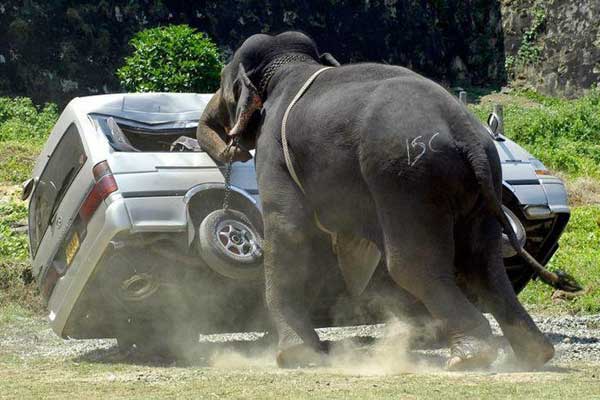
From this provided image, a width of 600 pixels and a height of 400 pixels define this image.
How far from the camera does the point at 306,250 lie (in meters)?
9.45

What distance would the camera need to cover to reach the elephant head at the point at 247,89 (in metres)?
9.88

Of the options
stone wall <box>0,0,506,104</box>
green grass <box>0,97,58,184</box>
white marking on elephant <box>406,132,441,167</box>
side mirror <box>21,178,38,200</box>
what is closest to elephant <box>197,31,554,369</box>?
white marking on elephant <box>406,132,441,167</box>

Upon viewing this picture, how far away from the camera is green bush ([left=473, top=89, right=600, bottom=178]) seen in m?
19.9

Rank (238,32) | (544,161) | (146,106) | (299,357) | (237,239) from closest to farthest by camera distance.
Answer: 1. (299,357)
2. (237,239)
3. (146,106)
4. (544,161)
5. (238,32)

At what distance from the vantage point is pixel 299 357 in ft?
30.5

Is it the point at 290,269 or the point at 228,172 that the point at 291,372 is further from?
the point at 228,172

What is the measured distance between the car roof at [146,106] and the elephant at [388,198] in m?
1.18

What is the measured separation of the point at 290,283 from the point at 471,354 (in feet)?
5.10

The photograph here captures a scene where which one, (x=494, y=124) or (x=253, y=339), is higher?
(x=494, y=124)

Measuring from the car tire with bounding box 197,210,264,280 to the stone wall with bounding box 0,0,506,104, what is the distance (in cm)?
1299

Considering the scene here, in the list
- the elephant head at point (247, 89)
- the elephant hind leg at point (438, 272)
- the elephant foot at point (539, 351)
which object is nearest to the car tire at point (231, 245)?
the elephant head at point (247, 89)

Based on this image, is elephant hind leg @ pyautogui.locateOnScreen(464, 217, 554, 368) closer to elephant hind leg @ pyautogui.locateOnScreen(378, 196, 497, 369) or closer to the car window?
elephant hind leg @ pyautogui.locateOnScreen(378, 196, 497, 369)

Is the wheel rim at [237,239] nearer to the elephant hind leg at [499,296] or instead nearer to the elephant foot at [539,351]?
the elephant hind leg at [499,296]

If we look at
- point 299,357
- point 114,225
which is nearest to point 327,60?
point 114,225
